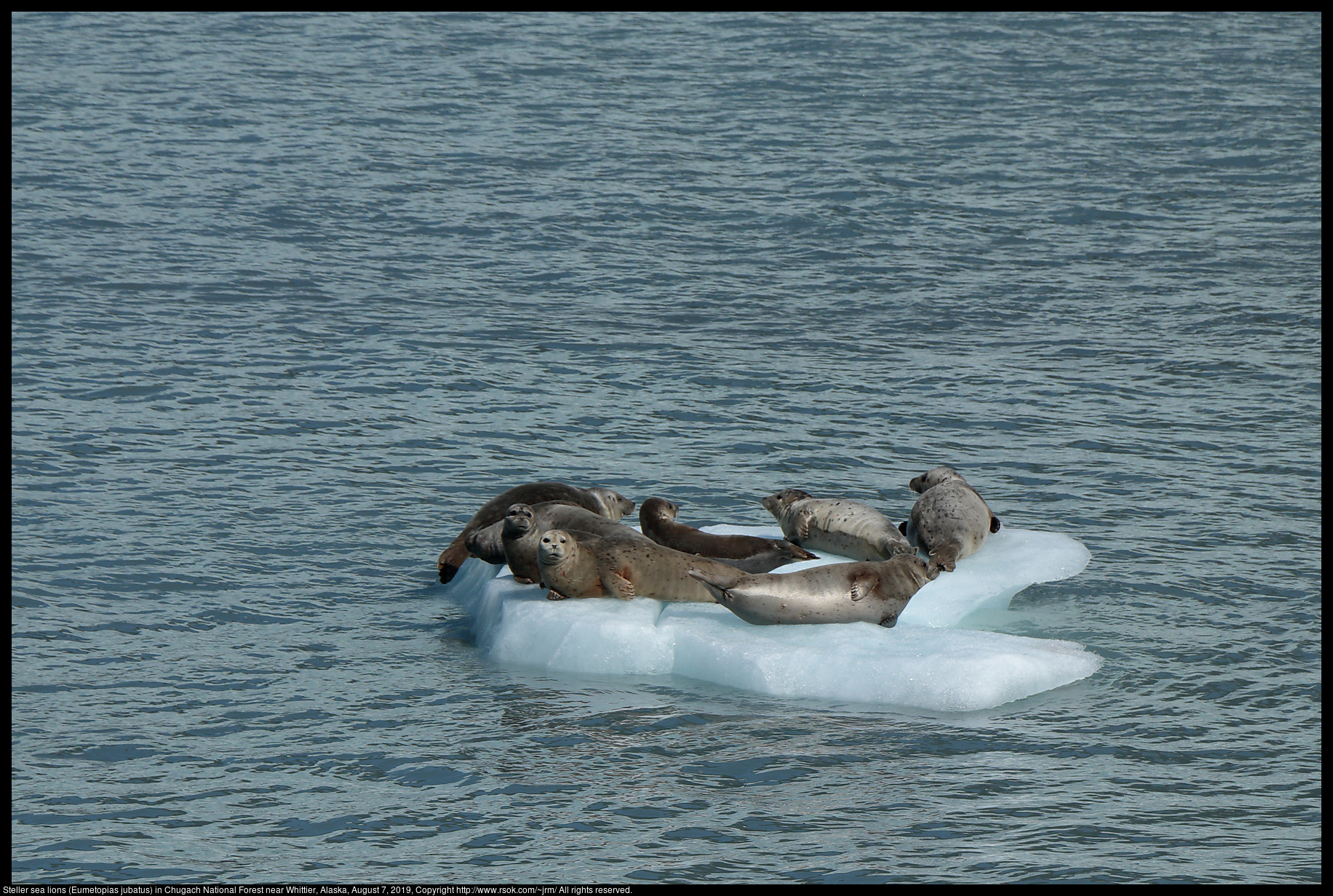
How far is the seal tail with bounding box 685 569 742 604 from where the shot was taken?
8453 mm

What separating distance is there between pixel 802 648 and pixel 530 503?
8.18 feet

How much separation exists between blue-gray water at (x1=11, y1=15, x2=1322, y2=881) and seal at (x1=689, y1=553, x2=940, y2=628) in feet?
1.96

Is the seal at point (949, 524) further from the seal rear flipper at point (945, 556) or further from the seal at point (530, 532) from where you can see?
the seal at point (530, 532)

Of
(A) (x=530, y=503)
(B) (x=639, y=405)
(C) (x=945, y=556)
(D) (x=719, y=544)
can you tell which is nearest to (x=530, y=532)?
(A) (x=530, y=503)

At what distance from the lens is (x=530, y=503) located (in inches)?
394

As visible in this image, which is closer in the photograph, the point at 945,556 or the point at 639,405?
the point at 945,556

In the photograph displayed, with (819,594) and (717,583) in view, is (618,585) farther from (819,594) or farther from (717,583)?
(819,594)

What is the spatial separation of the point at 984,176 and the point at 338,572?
45.6 feet

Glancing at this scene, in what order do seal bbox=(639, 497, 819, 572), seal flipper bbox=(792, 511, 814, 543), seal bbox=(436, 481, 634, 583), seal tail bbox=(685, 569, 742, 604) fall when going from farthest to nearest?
seal bbox=(436, 481, 634, 583)
seal flipper bbox=(792, 511, 814, 543)
seal bbox=(639, 497, 819, 572)
seal tail bbox=(685, 569, 742, 604)

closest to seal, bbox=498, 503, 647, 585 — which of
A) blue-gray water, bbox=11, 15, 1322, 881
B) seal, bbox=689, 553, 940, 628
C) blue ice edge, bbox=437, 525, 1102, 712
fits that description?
blue ice edge, bbox=437, 525, 1102, 712

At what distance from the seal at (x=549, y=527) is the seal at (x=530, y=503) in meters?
0.23

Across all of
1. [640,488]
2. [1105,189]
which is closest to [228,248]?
[640,488]

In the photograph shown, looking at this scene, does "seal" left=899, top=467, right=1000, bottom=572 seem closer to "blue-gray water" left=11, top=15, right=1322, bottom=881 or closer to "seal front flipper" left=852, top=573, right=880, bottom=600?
"blue-gray water" left=11, top=15, right=1322, bottom=881

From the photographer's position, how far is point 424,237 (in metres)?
19.7
